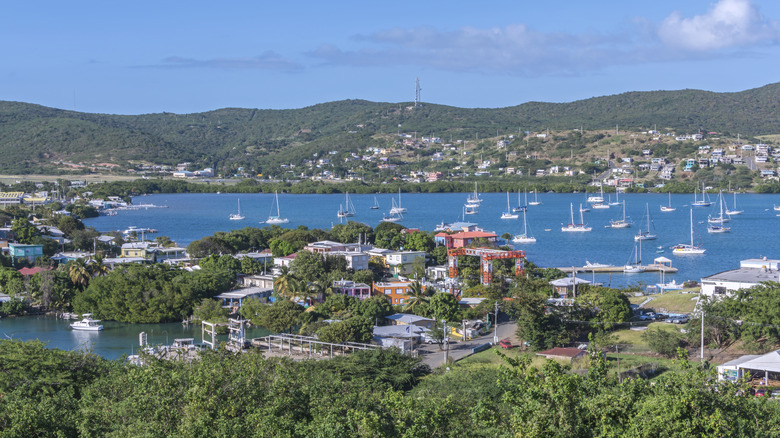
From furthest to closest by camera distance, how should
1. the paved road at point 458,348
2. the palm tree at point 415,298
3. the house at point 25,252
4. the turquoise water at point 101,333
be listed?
the house at point 25,252 → the palm tree at point 415,298 → the turquoise water at point 101,333 → the paved road at point 458,348

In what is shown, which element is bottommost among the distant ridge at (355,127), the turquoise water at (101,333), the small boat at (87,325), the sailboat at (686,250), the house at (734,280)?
the sailboat at (686,250)

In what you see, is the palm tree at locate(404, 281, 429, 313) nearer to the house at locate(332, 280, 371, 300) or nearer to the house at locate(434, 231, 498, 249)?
the house at locate(332, 280, 371, 300)

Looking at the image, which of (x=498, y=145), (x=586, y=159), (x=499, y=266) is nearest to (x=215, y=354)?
(x=499, y=266)

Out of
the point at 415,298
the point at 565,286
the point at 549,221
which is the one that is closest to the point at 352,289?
the point at 415,298

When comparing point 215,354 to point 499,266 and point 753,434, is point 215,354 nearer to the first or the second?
point 753,434

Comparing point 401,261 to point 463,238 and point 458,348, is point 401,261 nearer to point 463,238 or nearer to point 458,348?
point 463,238

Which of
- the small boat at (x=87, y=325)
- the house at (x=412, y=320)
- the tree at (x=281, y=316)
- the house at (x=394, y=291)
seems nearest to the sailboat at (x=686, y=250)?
the house at (x=394, y=291)

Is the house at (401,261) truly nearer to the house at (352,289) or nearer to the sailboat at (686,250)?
the house at (352,289)
